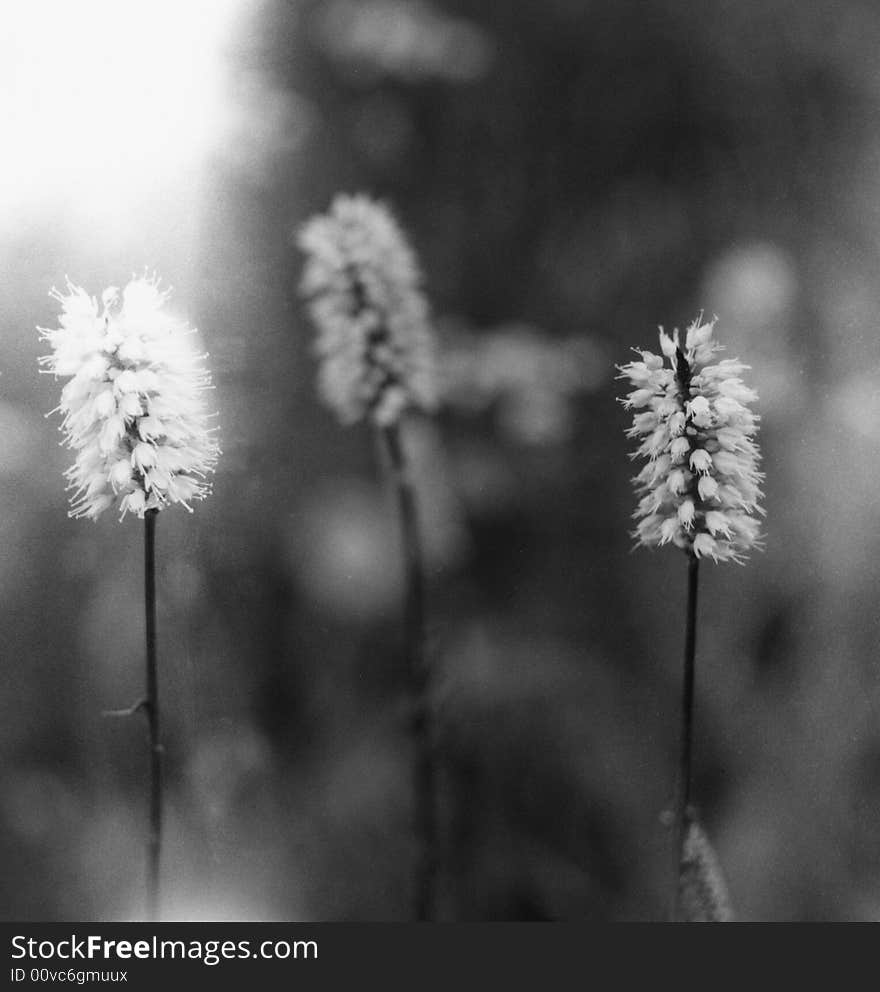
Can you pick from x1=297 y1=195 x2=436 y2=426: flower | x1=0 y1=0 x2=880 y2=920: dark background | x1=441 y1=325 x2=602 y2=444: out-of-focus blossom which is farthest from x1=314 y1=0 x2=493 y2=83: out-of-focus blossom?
x1=441 y1=325 x2=602 y2=444: out-of-focus blossom

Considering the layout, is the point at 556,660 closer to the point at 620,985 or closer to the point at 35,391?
the point at 620,985

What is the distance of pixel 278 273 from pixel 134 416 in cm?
29

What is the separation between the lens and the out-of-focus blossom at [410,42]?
1146 millimetres

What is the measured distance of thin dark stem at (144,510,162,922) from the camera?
91 cm

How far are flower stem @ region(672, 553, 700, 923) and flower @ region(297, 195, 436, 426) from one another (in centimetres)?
34

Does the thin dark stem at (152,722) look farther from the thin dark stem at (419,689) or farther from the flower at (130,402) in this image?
the thin dark stem at (419,689)

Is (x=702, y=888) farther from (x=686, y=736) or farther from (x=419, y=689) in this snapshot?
(x=419, y=689)

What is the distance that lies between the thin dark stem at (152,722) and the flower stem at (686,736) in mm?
458

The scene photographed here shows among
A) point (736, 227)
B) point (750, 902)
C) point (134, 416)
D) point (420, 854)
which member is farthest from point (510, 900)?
point (736, 227)

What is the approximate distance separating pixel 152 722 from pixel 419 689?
304 millimetres

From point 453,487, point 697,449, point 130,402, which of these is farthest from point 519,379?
point 130,402

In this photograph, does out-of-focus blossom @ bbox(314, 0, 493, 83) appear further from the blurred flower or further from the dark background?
the blurred flower

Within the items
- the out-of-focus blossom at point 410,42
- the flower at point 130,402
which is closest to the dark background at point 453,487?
the out-of-focus blossom at point 410,42

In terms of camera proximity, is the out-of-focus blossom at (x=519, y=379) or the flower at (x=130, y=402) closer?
the flower at (x=130, y=402)
